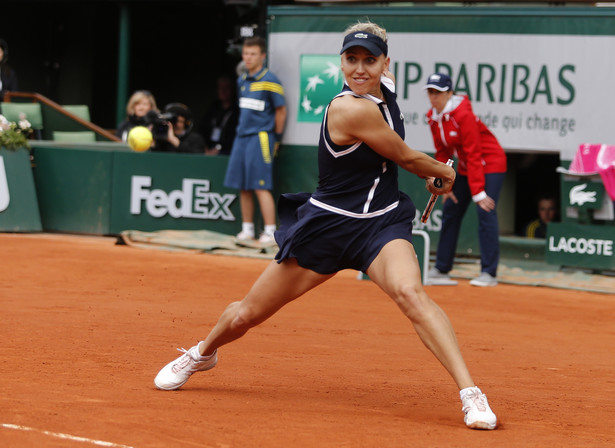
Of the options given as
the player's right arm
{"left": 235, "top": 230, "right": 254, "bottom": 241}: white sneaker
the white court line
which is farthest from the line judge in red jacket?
the white court line

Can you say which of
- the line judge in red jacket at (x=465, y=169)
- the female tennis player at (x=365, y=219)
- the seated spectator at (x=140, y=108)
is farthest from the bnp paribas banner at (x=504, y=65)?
the female tennis player at (x=365, y=219)

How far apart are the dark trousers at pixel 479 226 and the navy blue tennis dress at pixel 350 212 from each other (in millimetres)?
5643

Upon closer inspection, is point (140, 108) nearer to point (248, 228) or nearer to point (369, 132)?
point (248, 228)

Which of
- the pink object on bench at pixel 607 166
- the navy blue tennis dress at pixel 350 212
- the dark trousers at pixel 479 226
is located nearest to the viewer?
the navy blue tennis dress at pixel 350 212

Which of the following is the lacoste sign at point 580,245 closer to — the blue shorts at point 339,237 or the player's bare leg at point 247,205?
the player's bare leg at point 247,205

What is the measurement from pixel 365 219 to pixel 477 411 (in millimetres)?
1074

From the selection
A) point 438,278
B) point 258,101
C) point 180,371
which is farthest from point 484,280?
point 180,371

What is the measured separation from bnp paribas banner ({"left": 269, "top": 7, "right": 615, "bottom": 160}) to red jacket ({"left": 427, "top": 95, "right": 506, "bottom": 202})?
142 cm

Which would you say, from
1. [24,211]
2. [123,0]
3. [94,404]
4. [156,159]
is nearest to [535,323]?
[94,404]

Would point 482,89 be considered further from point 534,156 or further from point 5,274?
point 5,274

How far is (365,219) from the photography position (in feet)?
17.7

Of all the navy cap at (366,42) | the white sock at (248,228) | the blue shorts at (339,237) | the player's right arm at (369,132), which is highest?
the navy cap at (366,42)

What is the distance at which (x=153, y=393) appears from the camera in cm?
572

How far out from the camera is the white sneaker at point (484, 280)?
11.2 meters
